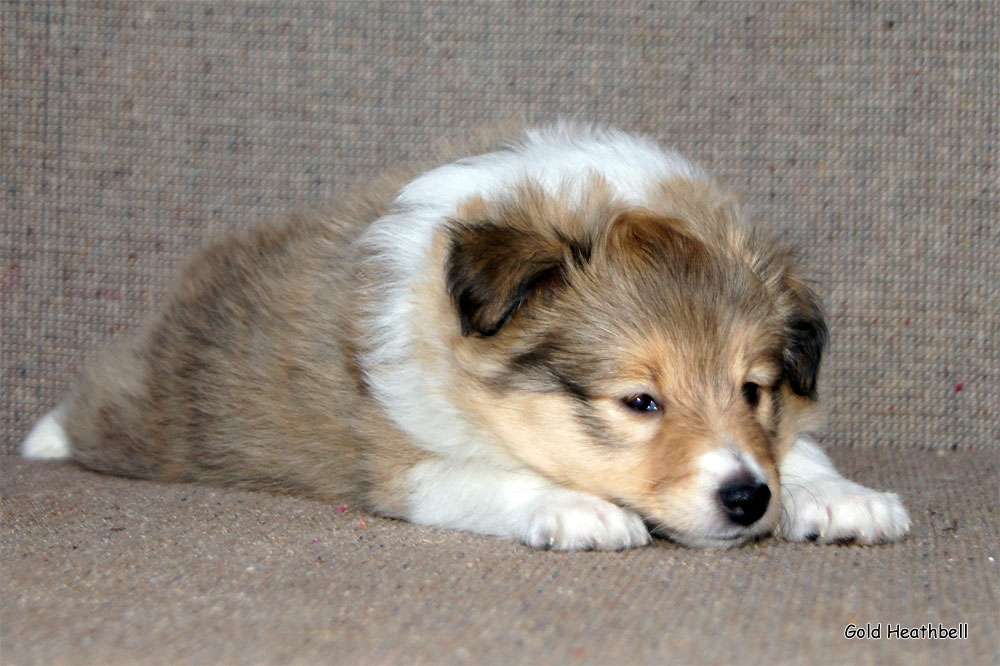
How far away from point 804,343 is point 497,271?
0.98m

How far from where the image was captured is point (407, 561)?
119 inches

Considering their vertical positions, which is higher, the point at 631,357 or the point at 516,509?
the point at 631,357

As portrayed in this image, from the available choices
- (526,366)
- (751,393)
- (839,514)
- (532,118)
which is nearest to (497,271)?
(526,366)

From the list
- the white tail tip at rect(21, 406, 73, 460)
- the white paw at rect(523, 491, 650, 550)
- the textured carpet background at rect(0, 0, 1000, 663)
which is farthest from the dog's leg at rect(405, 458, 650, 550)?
the textured carpet background at rect(0, 0, 1000, 663)

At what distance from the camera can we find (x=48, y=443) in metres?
4.85

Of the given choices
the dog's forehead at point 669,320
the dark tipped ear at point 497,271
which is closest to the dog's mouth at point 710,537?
the dog's forehead at point 669,320

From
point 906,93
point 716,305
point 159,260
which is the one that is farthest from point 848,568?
point 159,260

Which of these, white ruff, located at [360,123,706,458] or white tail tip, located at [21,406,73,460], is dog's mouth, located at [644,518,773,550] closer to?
white ruff, located at [360,123,706,458]

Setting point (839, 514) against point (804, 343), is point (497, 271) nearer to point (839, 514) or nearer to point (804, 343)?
point (804, 343)

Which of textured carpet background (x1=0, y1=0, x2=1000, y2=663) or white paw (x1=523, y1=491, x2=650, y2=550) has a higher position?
textured carpet background (x1=0, y1=0, x2=1000, y2=663)

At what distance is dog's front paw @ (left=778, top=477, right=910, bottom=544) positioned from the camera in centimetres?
331

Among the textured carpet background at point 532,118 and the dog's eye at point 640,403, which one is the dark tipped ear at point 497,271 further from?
the textured carpet background at point 532,118

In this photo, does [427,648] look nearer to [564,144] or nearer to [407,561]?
[407,561]

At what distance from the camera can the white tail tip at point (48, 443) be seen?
4.82 meters
